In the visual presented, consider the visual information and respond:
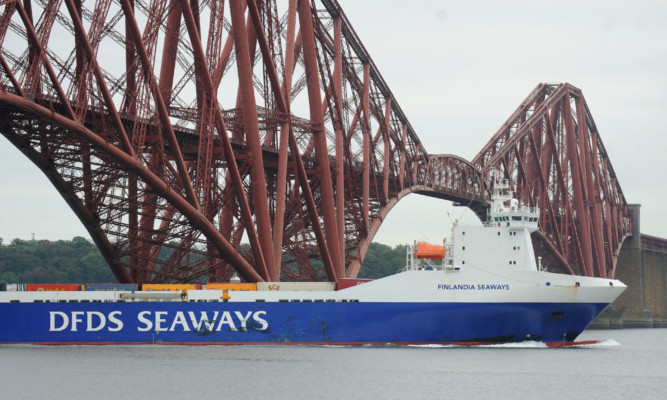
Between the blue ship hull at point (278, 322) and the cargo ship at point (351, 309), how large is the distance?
6 centimetres

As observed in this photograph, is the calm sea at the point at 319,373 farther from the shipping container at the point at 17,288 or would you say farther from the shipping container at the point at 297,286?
the shipping container at the point at 17,288

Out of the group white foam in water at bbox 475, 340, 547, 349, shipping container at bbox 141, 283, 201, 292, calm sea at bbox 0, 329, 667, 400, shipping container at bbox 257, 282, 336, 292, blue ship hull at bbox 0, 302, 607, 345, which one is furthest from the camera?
shipping container at bbox 141, 283, 201, 292

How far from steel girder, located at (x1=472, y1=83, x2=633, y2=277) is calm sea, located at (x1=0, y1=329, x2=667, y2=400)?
7097 centimetres

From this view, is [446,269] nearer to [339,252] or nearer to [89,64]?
[339,252]

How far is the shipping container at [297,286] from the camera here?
191 feet

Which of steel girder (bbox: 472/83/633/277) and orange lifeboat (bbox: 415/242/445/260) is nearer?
orange lifeboat (bbox: 415/242/445/260)

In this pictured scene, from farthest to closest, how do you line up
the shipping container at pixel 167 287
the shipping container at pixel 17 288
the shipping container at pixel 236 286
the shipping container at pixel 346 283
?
the shipping container at pixel 17 288 < the shipping container at pixel 167 287 < the shipping container at pixel 236 286 < the shipping container at pixel 346 283

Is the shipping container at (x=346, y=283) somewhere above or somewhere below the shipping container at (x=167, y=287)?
above

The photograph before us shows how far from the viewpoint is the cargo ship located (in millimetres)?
56844

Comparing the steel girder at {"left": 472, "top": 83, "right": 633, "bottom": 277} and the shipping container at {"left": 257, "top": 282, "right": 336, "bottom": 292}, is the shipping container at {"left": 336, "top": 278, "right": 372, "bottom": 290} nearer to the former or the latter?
the shipping container at {"left": 257, "top": 282, "right": 336, "bottom": 292}

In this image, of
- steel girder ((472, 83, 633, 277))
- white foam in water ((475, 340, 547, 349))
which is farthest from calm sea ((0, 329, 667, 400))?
steel girder ((472, 83, 633, 277))

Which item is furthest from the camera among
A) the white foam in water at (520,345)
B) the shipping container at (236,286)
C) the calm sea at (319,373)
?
the shipping container at (236,286)

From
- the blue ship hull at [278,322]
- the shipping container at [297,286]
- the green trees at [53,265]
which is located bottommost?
the blue ship hull at [278,322]

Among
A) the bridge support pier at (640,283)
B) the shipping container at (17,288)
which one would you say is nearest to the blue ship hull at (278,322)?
the shipping container at (17,288)
